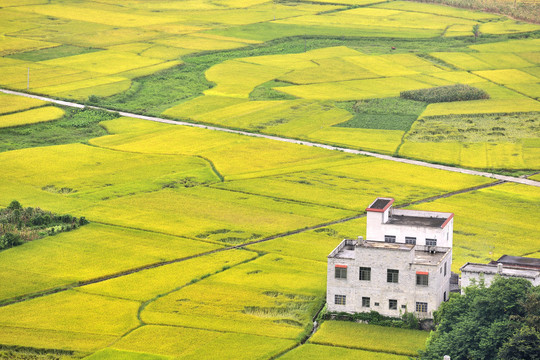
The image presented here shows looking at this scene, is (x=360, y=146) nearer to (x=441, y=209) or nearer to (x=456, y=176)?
(x=456, y=176)

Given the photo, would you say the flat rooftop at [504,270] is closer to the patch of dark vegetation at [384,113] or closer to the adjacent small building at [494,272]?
the adjacent small building at [494,272]

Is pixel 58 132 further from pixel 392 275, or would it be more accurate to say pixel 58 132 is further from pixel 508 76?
pixel 508 76

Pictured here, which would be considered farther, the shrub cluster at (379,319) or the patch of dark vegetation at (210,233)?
the patch of dark vegetation at (210,233)

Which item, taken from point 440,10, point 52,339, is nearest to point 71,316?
point 52,339

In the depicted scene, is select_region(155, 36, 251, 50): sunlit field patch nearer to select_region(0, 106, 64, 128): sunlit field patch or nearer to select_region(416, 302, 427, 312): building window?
select_region(0, 106, 64, 128): sunlit field patch

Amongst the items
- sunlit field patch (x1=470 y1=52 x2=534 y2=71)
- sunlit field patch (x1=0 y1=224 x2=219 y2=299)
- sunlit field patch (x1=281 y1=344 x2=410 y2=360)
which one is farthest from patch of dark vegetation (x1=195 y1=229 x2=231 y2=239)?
sunlit field patch (x1=470 y1=52 x2=534 y2=71)

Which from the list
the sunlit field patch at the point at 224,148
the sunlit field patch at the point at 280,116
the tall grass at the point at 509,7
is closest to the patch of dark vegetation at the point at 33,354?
the sunlit field patch at the point at 224,148
